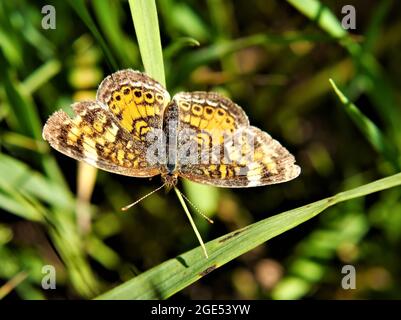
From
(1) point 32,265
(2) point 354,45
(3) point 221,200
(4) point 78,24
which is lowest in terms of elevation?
(1) point 32,265

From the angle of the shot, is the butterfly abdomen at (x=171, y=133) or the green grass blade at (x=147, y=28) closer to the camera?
the green grass blade at (x=147, y=28)

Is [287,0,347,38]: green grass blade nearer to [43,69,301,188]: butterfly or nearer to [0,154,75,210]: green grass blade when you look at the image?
[43,69,301,188]: butterfly

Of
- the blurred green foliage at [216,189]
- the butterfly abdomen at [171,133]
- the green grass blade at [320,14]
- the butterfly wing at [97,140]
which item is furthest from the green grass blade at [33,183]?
the green grass blade at [320,14]

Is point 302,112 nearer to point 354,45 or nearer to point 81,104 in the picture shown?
point 354,45

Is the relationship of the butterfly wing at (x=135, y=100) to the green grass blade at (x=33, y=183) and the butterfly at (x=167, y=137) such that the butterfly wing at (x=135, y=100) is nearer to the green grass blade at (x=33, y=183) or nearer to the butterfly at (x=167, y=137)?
the butterfly at (x=167, y=137)

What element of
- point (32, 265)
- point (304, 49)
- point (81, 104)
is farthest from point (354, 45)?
point (32, 265)

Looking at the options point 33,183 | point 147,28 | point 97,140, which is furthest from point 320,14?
point 33,183

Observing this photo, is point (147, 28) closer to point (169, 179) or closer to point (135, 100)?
point (135, 100)

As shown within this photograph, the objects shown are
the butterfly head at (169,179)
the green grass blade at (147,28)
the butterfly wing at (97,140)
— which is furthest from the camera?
the butterfly head at (169,179)
